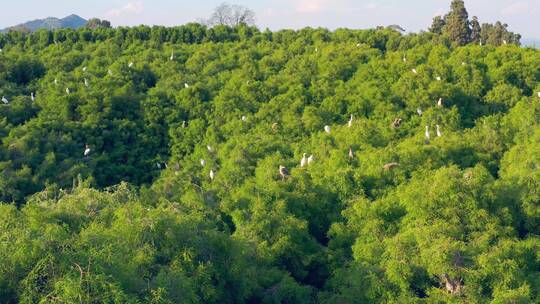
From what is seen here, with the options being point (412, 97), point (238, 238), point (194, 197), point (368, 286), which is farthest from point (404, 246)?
point (412, 97)

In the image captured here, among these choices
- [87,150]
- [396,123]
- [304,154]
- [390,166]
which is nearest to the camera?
[390,166]

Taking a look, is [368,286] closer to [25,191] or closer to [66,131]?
[25,191]

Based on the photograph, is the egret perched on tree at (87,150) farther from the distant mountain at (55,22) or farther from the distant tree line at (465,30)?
the distant mountain at (55,22)

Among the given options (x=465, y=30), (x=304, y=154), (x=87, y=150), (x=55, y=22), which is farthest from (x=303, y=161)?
(x=55, y=22)

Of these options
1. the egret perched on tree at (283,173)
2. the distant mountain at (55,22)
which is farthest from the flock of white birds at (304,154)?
the distant mountain at (55,22)

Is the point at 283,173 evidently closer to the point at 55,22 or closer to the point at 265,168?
the point at 265,168

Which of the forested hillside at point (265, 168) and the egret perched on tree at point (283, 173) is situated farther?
the egret perched on tree at point (283, 173)

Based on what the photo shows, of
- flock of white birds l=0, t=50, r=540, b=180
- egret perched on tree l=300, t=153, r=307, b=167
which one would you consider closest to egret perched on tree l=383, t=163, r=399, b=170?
flock of white birds l=0, t=50, r=540, b=180
